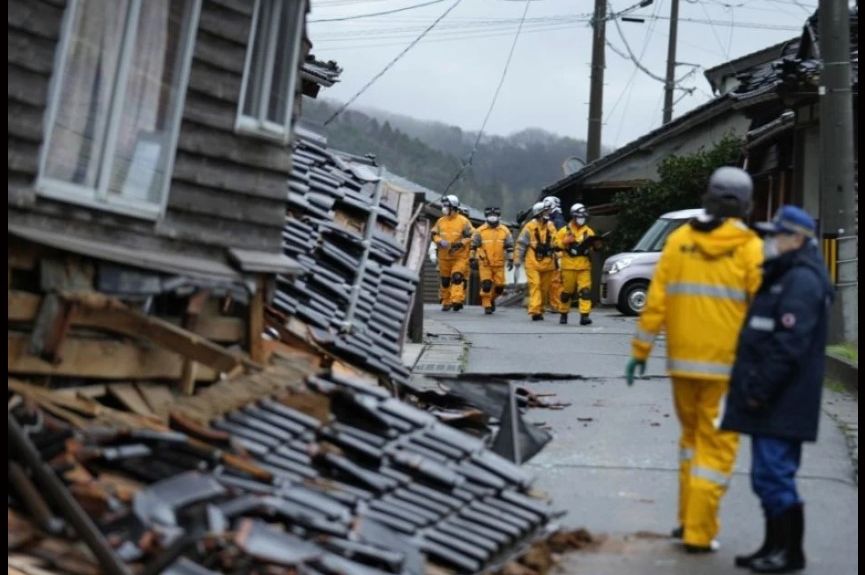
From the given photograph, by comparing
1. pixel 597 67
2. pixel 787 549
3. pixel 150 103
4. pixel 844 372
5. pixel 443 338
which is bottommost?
pixel 787 549

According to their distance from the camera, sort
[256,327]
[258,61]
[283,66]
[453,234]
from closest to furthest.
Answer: [256,327], [258,61], [283,66], [453,234]

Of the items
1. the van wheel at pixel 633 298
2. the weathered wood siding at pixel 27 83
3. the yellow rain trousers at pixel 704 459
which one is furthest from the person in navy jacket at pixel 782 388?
the van wheel at pixel 633 298

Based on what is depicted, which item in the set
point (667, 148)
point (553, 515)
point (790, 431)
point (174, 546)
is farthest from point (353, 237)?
point (667, 148)

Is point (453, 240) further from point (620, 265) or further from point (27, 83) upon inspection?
point (27, 83)

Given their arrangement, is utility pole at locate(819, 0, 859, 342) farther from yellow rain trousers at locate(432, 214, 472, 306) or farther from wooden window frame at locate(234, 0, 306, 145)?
yellow rain trousers at locate(432, 214, 472, 306)

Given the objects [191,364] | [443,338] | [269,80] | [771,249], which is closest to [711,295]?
[771,249]

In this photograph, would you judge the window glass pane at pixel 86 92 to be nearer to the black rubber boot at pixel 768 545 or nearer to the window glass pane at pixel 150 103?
the window glass pane at pixel 150 103

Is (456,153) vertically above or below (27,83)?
above

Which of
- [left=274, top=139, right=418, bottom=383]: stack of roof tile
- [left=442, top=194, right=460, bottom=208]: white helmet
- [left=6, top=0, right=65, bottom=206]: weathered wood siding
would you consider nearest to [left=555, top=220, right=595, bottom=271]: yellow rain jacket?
[left=442, top=194, right=460, bottom=208]: white helmet

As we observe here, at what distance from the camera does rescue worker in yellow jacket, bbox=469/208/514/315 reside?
1024 inches

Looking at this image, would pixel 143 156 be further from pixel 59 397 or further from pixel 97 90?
pixel 59 397

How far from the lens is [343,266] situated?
41.6ft

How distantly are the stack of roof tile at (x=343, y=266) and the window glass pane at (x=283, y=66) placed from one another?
177cm

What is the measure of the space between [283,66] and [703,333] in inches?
143
